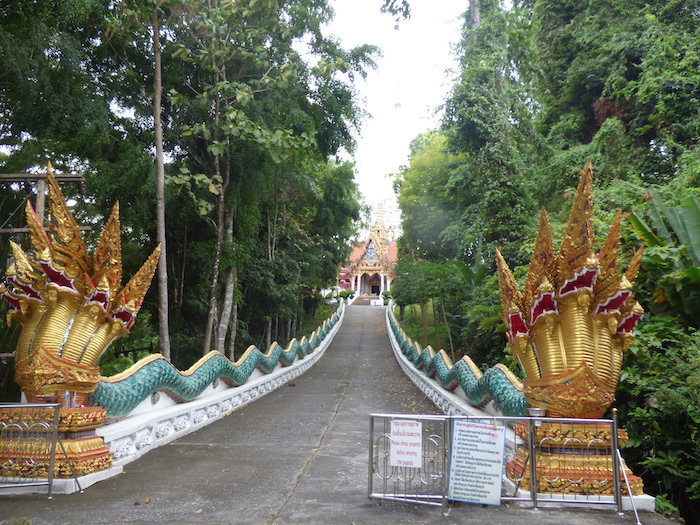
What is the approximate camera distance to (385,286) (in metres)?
46.8

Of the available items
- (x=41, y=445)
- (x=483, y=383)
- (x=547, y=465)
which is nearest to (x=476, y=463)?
(x=547, y=465)

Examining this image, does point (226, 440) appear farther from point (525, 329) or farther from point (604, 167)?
point (604, 167)

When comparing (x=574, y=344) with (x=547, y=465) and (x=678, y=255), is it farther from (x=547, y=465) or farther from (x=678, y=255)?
(x=678, y=255)

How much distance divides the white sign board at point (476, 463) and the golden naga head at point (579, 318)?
772mm

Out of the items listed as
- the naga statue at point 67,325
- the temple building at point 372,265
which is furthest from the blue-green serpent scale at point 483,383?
the temple building at point 372,265

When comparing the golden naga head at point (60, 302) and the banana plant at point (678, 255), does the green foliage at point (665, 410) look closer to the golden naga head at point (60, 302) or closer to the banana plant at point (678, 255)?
the banana plant at point (678, 255)

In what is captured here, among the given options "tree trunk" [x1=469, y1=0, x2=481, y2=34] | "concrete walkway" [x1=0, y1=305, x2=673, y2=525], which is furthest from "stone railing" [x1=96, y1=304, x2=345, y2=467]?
"tree trunk" [x1=469, y1=0, x2=481, y2=34]

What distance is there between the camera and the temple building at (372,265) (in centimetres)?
4566

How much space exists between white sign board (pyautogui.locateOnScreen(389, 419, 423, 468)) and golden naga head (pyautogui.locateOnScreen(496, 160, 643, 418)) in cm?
122

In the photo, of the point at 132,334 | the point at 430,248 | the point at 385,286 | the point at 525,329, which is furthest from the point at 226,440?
the point at 385,286

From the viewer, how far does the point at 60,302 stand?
16.7 ft

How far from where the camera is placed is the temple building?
45.7m

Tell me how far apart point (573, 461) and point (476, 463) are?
0.85m

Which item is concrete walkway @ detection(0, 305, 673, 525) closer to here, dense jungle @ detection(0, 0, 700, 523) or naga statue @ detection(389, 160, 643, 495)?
naga statue @ detection(389, 160, 643, 495)
